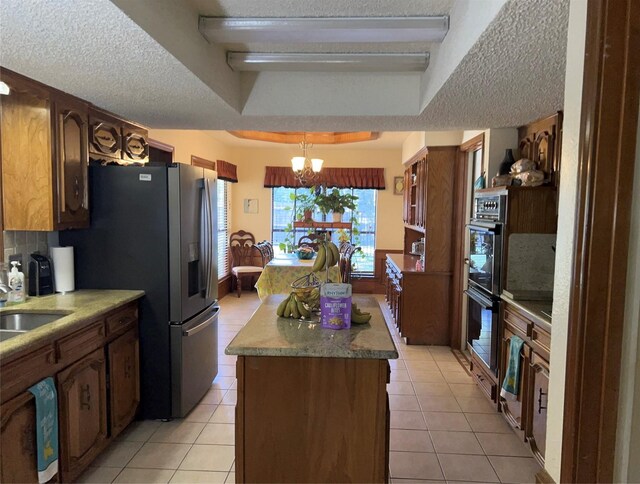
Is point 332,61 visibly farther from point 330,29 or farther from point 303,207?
point 303,207

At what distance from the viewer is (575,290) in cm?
84

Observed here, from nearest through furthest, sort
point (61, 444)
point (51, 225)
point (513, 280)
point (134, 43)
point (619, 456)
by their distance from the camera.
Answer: point (619, 456) < point (134, 43) < point (61, 444) < point (51, 225) < point (513, 280)

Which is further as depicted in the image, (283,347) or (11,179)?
(11,179)

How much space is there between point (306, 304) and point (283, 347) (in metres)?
0.54

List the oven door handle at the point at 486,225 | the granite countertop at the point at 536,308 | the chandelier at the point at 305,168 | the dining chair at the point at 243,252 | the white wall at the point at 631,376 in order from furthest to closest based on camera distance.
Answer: the dining chair at the point at 243,252
the chandelier at the point at 305,168
the oven door handle at the point at 486,225
the granite countertop at the point at 536,308
the white wall at the point at 631,376

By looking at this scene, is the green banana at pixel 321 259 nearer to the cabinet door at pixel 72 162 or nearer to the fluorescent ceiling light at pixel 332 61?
the fluorescent ceiling light at pixel 332 61

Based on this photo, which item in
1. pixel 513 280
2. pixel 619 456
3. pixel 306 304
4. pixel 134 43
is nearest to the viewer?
pixel 619 456

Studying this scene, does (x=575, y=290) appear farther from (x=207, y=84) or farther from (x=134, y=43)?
(x=207, y=84)

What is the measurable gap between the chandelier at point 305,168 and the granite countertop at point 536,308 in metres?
3.14

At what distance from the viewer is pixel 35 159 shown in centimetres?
242

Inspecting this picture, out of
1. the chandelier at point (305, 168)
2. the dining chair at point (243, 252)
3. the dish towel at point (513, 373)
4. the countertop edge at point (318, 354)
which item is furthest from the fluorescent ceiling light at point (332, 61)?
the dining chair at point (243, 252)

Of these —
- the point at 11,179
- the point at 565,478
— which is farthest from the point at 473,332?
the point at 11,179

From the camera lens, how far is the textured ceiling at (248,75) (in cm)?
153

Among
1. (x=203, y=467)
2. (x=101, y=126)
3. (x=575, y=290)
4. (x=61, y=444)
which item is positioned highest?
(x=101, y=126)
